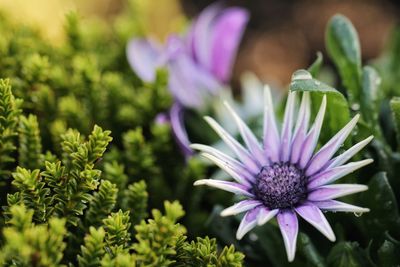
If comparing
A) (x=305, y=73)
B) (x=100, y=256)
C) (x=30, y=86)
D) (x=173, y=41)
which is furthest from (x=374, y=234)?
(x=30, y=86)

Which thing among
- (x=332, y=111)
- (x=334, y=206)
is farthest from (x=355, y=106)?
(x=334, y=206)

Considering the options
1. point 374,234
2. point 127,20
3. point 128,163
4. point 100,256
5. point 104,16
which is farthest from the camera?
point 104,16

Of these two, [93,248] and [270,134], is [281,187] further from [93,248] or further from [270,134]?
[93,248]

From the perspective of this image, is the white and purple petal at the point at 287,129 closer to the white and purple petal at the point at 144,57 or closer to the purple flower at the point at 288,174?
the purple flower at the point at 288,174

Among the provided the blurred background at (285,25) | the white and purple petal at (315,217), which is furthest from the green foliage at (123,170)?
the blurred background at (285,25)

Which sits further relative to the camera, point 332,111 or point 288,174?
point 332,111

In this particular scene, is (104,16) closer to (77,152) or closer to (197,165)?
(197,165)
